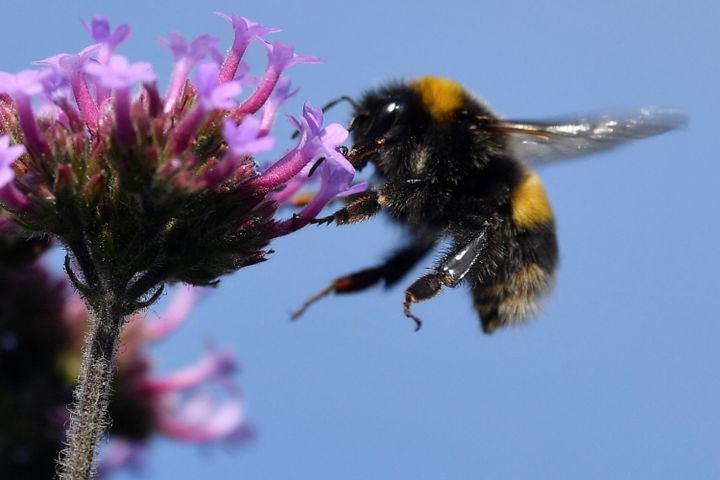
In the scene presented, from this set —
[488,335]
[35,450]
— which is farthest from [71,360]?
[488,335]

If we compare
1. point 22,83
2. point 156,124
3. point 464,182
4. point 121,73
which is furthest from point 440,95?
point 22,83

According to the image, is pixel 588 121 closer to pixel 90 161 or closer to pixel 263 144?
pixel 263 144

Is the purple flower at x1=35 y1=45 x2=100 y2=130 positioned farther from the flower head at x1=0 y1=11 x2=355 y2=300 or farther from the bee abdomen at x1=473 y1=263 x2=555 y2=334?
the bee abdomen at x1=473 y1=263 x2=555 y2=334

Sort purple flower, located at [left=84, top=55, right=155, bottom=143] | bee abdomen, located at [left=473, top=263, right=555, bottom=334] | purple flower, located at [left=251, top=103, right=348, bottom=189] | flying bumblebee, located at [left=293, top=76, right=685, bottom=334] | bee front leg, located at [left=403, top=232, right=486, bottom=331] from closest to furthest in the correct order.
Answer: purple flower, located at [left=84, top=55, right=155, bottom=143], purple flower, located at [left=251, top=103, right=348, bottom=189], bee front leg, located at [left=403, top=232, right=486, bottom=331], flying bumblebee, located at [left=293, top=76, right=685, bottom=334], bee abdomen, located at [left=473, top=263, right=555, bottom=334]

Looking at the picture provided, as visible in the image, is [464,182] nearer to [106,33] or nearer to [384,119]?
[384,119]

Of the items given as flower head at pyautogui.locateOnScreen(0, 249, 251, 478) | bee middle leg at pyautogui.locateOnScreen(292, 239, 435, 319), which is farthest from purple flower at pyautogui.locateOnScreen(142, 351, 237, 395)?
bee middle leg at pyautogui.locateOnScreen(292, 239, 435, 319)

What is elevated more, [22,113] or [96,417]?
[22,113]

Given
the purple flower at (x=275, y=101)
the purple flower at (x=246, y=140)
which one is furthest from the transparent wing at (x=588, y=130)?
the purple flower at (x=246, y=140)
